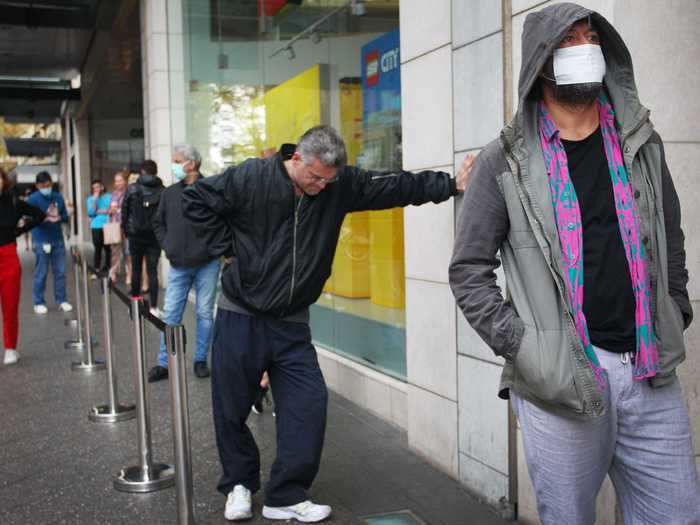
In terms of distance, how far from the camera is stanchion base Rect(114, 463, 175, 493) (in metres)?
4.54

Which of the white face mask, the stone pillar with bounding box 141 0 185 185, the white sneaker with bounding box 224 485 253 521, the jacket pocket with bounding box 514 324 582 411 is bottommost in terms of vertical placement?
the white sneaker with bounding box 224 485 253 521

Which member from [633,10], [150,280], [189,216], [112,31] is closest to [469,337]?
[189,216]

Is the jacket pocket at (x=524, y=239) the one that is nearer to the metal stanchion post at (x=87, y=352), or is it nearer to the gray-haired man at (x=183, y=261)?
the gray-haired man at (x=183, y=261)

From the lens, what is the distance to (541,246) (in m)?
2.31

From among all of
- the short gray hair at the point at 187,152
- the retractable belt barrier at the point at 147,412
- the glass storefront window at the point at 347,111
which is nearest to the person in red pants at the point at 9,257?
the retractable belt barrier at the point at 147,412

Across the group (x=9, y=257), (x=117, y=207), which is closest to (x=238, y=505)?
(x=9, y=257)

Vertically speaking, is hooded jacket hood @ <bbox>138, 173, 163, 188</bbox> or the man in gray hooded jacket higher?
hooded jacket hood @ <bbox>138, 173, 163, 188</bbox>

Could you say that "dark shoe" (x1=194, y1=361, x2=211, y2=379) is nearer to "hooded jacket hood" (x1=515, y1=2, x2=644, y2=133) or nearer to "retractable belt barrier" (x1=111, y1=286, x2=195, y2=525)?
"retractable belt barrier" (x1=111, y1=286, x2=195, y2=525)

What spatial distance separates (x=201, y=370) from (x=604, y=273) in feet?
17.4

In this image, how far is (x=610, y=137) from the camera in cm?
241

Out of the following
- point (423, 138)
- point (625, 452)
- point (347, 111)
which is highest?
point (347, 111)

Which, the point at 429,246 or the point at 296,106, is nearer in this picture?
the point at 429,246

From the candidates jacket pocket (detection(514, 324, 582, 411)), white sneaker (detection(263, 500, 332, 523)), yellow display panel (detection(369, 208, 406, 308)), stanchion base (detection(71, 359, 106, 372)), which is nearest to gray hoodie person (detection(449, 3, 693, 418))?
jacket pocket (detection(514, 324, 582, 411))

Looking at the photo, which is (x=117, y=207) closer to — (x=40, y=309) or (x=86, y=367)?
(x=40, y=309)
